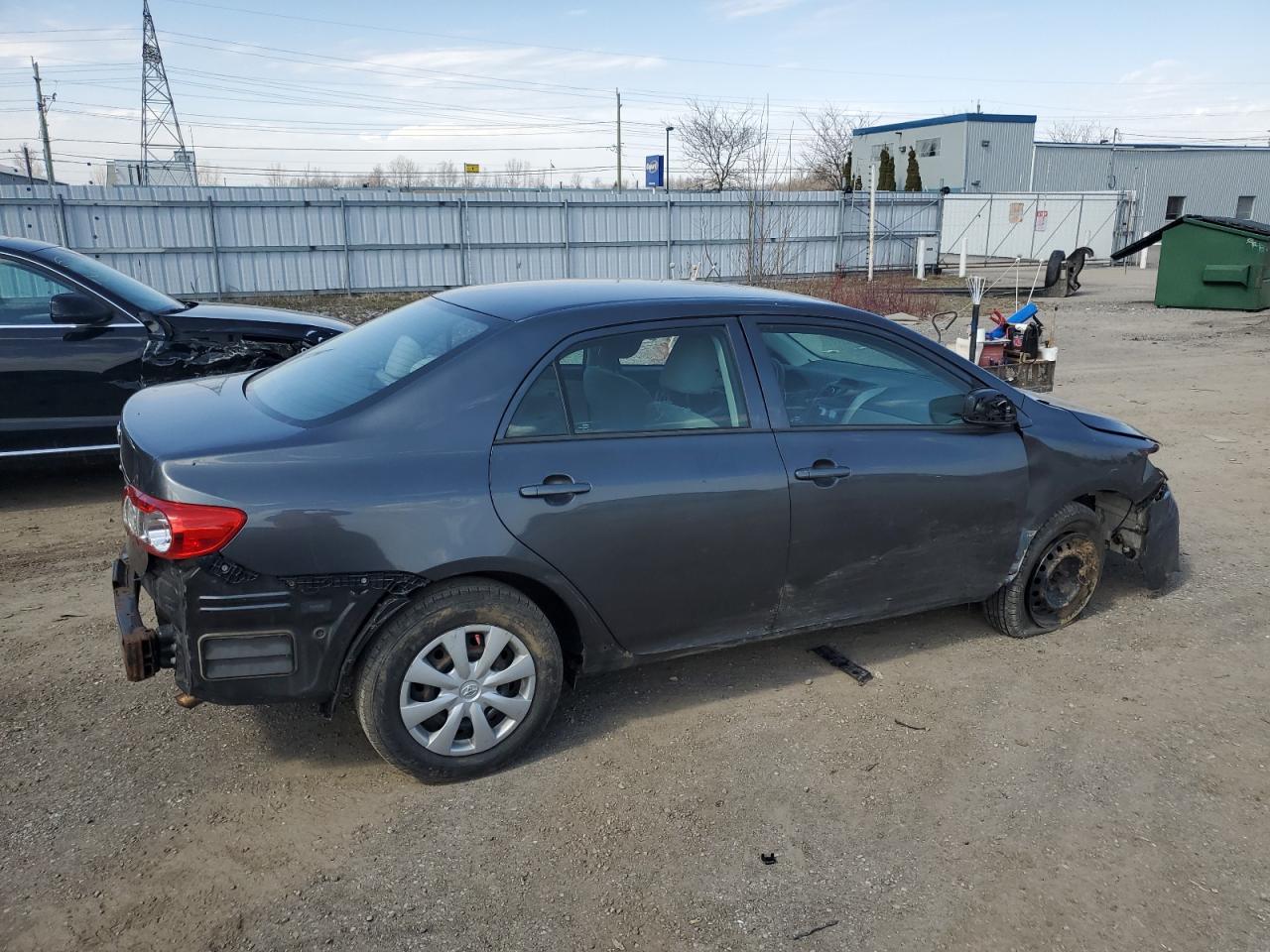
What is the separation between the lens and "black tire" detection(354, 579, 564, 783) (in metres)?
3.14

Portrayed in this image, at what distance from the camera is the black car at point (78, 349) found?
6.25 metres

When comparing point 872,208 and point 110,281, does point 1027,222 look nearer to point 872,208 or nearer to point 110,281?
point 872,208

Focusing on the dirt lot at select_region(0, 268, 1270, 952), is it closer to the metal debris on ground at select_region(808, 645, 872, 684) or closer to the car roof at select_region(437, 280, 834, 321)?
the metal debris on ground at select_region(808, 645, 872, 684)

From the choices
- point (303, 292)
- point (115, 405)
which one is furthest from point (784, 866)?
point (303, 292)

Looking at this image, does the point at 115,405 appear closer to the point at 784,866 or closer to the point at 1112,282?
the point at 784,866

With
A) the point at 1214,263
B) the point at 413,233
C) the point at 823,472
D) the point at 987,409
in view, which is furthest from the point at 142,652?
the point at 413,233

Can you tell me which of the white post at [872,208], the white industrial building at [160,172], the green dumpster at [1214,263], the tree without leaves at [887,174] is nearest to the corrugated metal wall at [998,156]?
the tree without leaves at [887,174]

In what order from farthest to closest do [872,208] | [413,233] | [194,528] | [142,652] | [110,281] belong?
[872,208]
[413,233]
[110,281]
[142,652]
[194,528]

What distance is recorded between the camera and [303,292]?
2408 cm

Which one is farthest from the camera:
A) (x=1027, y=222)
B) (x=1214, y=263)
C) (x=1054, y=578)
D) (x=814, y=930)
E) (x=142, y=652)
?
(x=1027, y=222)

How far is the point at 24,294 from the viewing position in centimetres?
632

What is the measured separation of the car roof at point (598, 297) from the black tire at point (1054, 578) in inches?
59.3

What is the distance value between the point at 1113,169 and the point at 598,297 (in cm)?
4923

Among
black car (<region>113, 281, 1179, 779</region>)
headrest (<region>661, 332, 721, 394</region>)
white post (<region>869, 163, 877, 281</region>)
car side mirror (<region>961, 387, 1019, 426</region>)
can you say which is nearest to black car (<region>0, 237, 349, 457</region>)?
black car (<region>113, 281, 1179, 779</region>)
